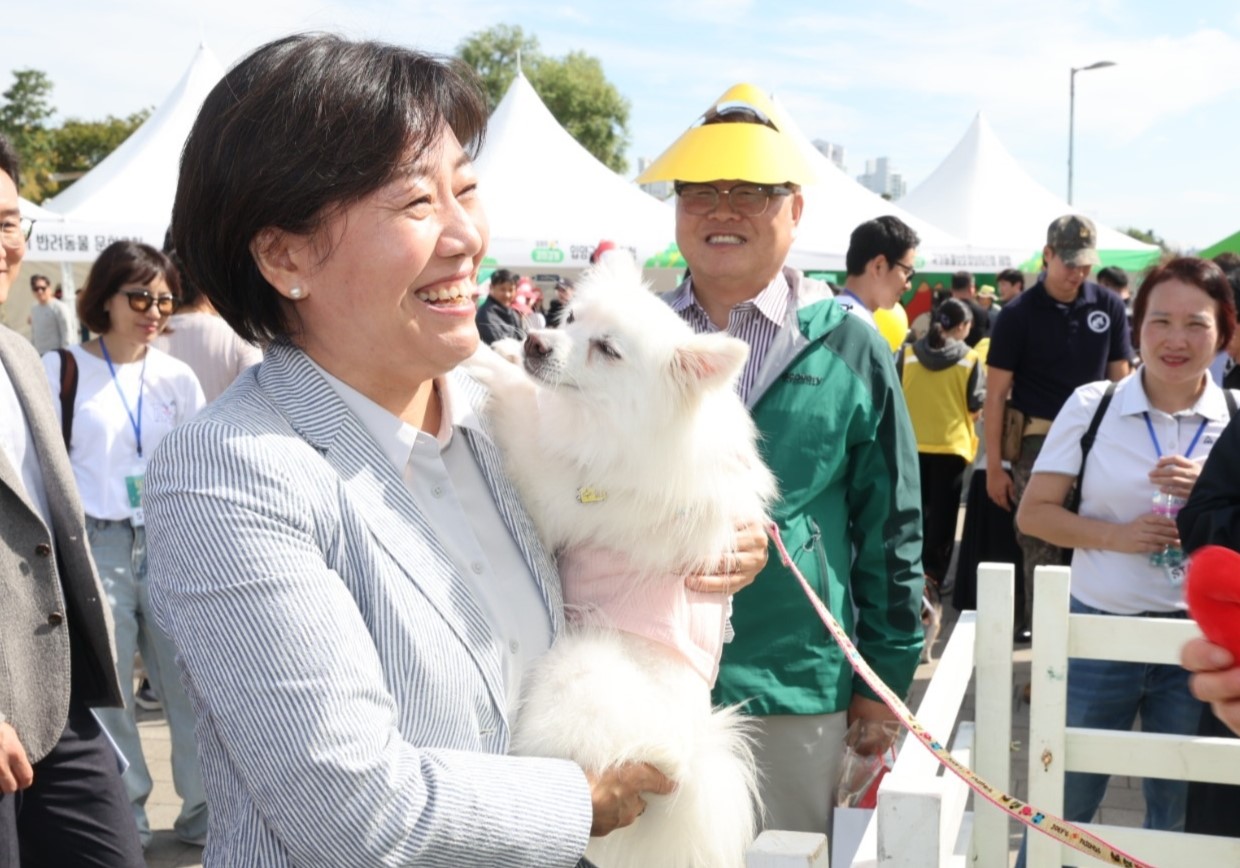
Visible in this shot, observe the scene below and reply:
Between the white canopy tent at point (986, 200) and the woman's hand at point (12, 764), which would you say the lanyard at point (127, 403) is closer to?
the woman's hand at point (12, 764)

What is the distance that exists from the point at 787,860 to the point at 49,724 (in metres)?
1.92

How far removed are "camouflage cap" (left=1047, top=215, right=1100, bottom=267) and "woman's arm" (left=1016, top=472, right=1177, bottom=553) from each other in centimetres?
262

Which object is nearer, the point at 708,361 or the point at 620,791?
the point at 620,791

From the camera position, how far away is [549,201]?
46.8 ft

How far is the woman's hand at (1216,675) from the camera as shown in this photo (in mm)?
1547

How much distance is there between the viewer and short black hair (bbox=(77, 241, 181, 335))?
4328 millimetres

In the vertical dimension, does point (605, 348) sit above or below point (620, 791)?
above

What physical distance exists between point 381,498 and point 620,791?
0.56 metres

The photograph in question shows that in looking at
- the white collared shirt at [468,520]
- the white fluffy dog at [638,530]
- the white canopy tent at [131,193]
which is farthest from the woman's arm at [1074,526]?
the white canopy tent at [131,193]

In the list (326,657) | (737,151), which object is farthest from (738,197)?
(326,657)

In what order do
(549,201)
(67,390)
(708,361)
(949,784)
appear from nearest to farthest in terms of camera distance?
(949,784), (708,361), (67,390), (549,201)

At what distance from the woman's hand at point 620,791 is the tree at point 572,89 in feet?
165

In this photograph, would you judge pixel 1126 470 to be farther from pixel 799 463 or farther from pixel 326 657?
pixel 326 657

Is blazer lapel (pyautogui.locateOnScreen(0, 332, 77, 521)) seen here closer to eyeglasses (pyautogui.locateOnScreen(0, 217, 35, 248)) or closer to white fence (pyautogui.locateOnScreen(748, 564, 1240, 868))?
eyeglasses (pyautogui.locateOnScreen(0, 217, 35, 248))
